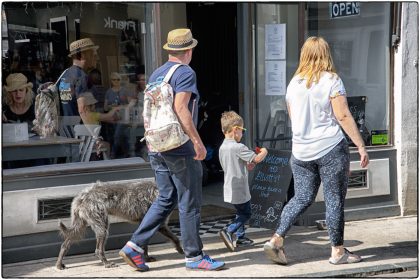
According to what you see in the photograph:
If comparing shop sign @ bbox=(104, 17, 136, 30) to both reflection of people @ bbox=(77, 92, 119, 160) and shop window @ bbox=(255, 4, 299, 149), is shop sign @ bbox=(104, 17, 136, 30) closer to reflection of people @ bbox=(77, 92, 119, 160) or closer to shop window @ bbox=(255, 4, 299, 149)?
reflection of people @ bbox=(77, 92, 119, 160)

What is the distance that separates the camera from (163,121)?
18.7ft

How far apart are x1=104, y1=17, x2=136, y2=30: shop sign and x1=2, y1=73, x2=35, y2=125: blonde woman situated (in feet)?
3.27

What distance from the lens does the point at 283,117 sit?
8.00m

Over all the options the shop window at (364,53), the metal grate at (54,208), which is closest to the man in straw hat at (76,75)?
the metal grate at (54,208)

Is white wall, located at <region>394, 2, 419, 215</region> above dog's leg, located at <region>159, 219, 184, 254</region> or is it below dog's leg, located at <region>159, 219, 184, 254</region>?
above

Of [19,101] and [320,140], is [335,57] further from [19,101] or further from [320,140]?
[19,101]

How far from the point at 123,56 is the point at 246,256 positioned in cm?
234

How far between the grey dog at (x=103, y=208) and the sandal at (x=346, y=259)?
4.80ft

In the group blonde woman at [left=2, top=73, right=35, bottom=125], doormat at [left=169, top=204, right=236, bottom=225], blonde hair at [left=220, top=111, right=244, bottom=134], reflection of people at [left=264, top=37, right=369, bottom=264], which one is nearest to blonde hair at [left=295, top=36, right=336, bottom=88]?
reflection of people at [left=264, top=37, right=369, bottom=264]

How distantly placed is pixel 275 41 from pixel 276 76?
0.38 meters

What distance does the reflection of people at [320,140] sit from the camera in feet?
19.2

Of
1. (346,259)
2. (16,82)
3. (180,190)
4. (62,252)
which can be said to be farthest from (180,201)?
(16,82)

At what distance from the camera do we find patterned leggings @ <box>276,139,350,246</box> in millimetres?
5902


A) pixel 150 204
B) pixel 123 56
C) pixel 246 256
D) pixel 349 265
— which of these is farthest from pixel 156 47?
pixel 349 265
